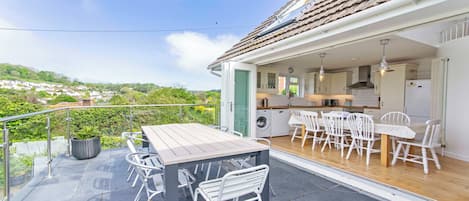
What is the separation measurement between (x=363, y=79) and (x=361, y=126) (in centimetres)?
377

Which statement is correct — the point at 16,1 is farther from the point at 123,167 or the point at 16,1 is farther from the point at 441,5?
the point at 441,5

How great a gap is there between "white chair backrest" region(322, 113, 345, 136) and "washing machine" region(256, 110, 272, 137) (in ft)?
5.37

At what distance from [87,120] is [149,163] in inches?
131

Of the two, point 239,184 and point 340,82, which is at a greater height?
point 340,82

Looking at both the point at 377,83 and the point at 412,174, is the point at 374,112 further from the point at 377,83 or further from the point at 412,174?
the point at 412,174

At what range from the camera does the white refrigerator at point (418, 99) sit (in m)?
4.57

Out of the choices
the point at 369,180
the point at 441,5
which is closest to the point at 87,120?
the point at 369,180

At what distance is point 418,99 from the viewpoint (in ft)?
15.7

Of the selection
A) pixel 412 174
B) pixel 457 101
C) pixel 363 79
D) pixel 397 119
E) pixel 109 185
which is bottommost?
pixel 109 185

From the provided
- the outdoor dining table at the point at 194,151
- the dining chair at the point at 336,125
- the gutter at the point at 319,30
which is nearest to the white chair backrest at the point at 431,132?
the dining chair at the point at 336,125

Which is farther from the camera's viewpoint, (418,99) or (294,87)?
(294,87)

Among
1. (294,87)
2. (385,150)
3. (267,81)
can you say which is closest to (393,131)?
(385,150)

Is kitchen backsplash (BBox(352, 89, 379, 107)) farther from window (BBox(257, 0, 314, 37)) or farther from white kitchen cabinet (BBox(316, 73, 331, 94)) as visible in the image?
window (BBox(257, 0, 314, 37))

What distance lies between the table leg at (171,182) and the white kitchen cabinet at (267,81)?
441 centimetres
